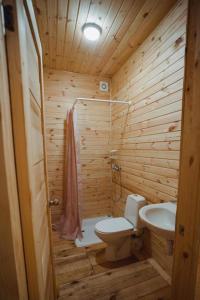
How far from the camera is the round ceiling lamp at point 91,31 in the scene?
59.6 inches

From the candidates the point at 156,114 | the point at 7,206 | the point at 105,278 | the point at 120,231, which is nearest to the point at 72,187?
the point at 120,231

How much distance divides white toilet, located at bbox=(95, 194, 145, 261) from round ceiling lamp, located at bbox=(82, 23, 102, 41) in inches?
78.6

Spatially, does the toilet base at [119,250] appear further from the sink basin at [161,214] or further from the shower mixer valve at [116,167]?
the shower mixer valve at [116,167]

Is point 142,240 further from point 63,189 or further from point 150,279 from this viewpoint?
point 63,189

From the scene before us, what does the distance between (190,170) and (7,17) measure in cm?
84

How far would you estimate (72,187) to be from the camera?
224 cm

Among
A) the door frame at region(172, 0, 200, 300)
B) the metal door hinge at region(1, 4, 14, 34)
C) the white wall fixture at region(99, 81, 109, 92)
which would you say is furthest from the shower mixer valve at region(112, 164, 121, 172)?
the metal door hinge at region(1, 4, 14, 34)

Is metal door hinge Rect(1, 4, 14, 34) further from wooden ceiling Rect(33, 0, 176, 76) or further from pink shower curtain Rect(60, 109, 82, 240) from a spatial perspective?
pink shower curtain Rect(60, 109, 82, 240)

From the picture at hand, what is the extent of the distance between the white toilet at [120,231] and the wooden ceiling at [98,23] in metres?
1.99

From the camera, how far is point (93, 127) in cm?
263

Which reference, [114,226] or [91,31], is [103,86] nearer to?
[91,31]

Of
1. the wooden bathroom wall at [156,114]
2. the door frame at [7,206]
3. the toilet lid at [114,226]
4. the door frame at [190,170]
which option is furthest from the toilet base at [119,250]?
the door frame at [7,206]

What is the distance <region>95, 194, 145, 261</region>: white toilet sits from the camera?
5.27 feet

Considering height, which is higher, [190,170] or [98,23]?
[98,23]
